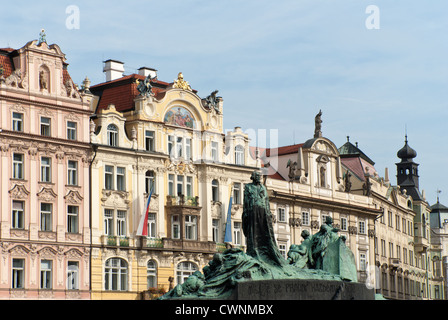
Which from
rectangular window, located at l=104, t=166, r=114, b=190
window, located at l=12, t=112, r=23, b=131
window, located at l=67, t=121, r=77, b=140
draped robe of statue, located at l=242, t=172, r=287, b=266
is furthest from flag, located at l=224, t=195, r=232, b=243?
draped robe of statue, located at l=242, t=172, r=287, b=266

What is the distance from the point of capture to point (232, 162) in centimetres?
6462

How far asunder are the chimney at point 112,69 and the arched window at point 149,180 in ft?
24.0

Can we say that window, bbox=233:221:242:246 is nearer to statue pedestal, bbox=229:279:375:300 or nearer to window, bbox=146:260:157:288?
window, bbox=146:260:157:288

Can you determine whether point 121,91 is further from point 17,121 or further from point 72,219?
point 72,219

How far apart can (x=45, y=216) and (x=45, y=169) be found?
2.45 meters

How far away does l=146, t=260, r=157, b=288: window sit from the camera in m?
58.1

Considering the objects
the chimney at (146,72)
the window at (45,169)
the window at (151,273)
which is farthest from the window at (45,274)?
the chimney at (146,72)

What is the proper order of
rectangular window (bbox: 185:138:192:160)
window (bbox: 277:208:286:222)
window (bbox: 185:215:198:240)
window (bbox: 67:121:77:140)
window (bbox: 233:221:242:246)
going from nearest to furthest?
window (bbox: 67:121:77:140) < window (bbox: 185:215:198:240) < rectangular window (bbox: 185:138:192:160) < window (bbox: 233:221:242:246) < window (bbox: 277:208:286:222)

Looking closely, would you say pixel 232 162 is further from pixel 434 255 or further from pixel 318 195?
pixel 434 255

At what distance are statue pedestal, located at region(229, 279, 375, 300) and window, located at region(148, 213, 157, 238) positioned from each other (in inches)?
1127

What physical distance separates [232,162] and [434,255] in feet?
139

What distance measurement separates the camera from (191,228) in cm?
6094

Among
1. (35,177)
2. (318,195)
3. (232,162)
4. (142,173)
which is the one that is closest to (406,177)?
(318,195)
